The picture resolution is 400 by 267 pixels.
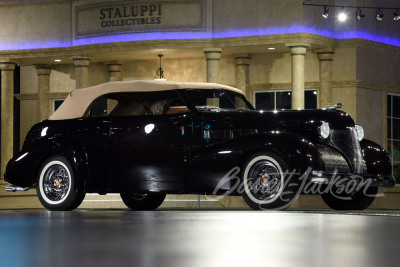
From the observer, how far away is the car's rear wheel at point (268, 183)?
9227mm

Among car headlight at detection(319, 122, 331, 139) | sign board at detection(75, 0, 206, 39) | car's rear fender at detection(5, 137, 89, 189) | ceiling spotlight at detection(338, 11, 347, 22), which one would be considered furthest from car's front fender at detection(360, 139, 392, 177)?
sign board at detection(75, 0, 206, 39)

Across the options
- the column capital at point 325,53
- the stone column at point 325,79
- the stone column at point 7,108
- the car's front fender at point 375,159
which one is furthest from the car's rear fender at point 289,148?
the stone column at point 7,108

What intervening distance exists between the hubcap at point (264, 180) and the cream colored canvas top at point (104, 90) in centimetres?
172

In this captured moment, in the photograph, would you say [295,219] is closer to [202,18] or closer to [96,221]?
[96,221]

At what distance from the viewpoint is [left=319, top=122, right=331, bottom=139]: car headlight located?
9.96 meters

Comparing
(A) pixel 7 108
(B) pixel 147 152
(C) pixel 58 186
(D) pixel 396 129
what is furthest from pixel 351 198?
(A) pixel 7 108

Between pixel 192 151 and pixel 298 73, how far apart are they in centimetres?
1483

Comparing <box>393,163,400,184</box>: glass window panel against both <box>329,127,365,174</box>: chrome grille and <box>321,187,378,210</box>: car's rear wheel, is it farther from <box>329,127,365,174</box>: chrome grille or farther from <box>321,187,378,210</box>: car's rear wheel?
<box>329,127,365,174</box>: chrome grille

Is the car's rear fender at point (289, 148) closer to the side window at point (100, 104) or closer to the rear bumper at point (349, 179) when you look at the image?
the rear bumper at point (349, 179)

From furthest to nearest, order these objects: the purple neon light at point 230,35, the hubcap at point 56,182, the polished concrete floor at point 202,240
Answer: the purple neon light at point 230,35 → the hubcap at point 56,182 → the polished concrete floor at point 202,240

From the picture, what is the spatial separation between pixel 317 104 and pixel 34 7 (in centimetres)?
899

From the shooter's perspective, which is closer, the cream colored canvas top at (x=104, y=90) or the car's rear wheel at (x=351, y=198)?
the car's rear wheel at (x=351, y=198)

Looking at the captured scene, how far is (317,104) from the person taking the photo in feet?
85.8

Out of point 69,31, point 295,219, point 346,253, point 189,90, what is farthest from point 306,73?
point 346,253
